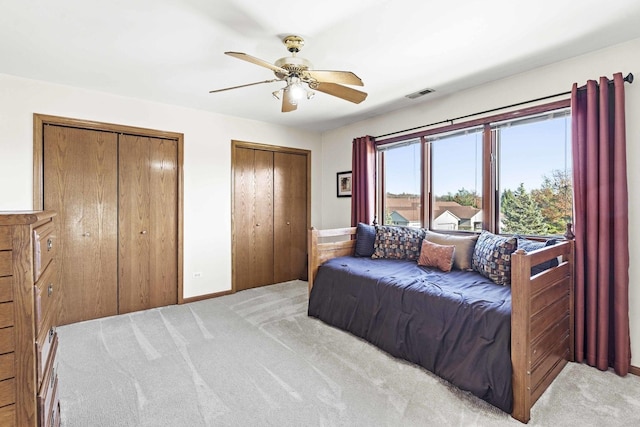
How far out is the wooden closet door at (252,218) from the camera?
4129mm

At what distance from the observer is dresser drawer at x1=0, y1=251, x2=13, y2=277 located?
0.91 m

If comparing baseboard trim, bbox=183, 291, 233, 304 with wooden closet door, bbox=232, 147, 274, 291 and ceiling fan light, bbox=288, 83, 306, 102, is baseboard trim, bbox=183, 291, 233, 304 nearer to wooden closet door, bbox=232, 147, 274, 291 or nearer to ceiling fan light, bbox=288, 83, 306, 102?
wooden closet door, bbox=232, 147, 274, 291

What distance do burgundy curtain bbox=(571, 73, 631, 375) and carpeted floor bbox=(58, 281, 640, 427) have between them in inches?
9.7

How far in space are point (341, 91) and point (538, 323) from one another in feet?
6.78

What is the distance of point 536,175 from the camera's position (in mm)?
2707

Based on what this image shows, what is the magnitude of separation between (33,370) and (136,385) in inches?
49.8

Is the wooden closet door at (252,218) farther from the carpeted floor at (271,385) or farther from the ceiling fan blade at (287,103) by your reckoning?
the ceiling fan blade at (287,103)

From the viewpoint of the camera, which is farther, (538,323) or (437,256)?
(437,256)

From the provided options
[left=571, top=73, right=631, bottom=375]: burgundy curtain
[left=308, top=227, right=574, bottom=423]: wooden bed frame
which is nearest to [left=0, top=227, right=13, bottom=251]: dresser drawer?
[left=308, top=227, right=574, bottom=423]: wooden bed frame

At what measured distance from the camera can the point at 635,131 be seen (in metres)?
2.14

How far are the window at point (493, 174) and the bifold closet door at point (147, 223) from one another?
2805mm

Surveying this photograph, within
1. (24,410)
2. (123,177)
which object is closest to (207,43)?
(123,177)

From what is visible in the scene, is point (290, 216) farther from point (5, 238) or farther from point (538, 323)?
point (5, 238)

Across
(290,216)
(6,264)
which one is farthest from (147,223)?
(6,264)
